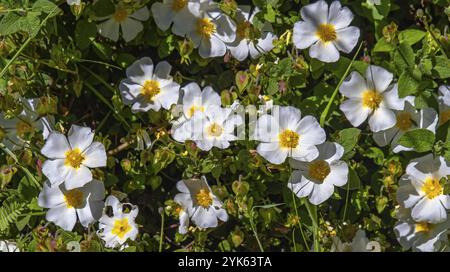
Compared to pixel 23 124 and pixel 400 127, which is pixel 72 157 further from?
pixel 400 127

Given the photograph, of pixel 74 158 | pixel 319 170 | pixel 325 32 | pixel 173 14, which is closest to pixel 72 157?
pixel 74 158

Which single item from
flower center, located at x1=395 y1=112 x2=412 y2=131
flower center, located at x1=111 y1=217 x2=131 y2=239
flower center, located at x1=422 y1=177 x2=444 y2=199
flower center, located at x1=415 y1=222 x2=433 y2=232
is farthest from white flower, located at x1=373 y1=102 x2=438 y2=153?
flower center, located at x1=111 y1=217 x2=131 y2=239

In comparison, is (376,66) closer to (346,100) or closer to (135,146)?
(346,100)

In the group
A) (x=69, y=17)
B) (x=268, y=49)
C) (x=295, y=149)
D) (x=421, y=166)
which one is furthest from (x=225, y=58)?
(x=421, y=166)

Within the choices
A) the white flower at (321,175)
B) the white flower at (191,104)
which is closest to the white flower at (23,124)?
the white flower at (191,104)

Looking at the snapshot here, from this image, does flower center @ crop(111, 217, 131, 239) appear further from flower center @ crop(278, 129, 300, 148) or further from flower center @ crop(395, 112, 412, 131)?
flower center @ crop(395, 112, 412, 131)
